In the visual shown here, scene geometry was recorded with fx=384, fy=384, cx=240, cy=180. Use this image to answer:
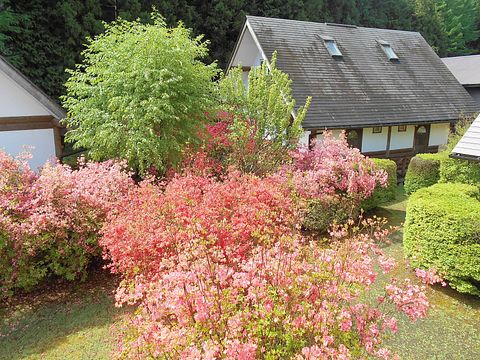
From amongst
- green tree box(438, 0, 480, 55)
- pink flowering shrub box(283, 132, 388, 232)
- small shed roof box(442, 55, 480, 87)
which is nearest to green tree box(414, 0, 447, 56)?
green tree box(438, 0, 480, 55)

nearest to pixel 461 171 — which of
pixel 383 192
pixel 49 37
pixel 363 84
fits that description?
pixel 383 192

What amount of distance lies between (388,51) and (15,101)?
60.2 feet

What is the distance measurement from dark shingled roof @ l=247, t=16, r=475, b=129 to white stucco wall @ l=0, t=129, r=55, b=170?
9413 mm

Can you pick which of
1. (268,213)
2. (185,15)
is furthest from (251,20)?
(268,213)

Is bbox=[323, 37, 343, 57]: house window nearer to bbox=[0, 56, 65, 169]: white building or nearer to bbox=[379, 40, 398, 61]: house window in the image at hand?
bbox=[379, 40, 398, 61]: house window

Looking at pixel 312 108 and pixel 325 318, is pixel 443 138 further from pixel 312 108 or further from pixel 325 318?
pixel 325 318

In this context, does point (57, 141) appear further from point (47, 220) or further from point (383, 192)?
point (383, 192)

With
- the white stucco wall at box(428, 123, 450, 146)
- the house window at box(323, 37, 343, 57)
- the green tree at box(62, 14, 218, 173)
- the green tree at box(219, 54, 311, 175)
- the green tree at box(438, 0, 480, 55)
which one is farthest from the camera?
the green tree at box(438, 0, 480, 55)

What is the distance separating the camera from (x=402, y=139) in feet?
61.0

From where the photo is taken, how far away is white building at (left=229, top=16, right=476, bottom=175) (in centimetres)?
1662

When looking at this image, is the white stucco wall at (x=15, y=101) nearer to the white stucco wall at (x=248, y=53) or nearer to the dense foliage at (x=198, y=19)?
the dense foliage at (x=198, y=19)

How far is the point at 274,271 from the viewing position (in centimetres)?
427

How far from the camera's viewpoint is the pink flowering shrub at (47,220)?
766cm

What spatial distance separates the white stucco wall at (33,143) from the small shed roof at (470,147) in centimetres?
1258
